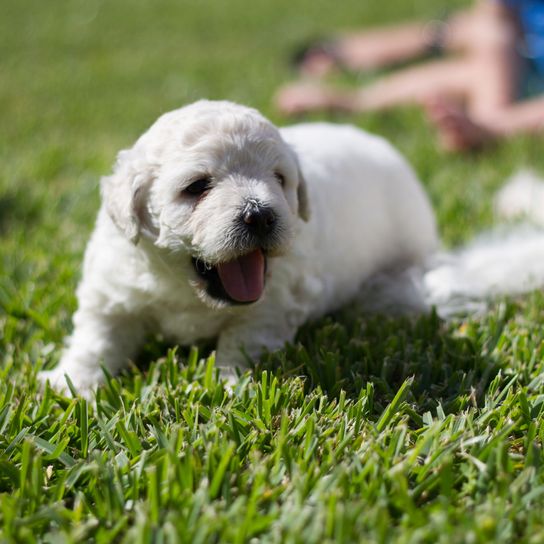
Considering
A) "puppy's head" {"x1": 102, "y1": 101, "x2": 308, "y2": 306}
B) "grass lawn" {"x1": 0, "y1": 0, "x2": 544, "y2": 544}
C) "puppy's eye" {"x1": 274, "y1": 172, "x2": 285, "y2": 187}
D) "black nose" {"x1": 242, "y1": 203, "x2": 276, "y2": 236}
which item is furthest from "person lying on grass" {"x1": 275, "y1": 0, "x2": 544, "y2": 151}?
"black nose" {"x1": 242, "y1": 203, "x2": 276, "y2": 236}

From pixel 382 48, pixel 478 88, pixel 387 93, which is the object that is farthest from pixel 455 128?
pixel 382 48

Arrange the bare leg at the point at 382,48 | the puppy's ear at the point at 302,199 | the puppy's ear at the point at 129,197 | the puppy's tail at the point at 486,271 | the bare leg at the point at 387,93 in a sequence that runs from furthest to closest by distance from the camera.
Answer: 1. the bare leg at the point at 382,48
2. the bare leg at the point at 387,93
3. the puppy's tail at the point at 486,271
4. the puppy's ear at the point at 302,199
5. the puppy's ear at the point at 129,197

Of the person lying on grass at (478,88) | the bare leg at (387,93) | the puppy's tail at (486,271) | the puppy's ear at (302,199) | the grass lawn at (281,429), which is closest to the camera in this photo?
the grass lawn at (281,429)

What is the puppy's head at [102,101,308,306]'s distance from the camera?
2.59 m

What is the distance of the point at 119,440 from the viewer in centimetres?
241

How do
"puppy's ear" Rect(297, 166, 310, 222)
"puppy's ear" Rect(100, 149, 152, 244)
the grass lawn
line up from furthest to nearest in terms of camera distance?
"puppy's ear" Rect(297, 166, 310, 222), "puppy's ear" Rect(100, 149, 152, 244), the grass lawn

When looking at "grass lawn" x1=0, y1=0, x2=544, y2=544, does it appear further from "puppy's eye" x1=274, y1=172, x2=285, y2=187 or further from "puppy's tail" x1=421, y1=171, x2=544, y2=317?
"puppy's eye" x1=274, y1=172, x2=285, y2=187

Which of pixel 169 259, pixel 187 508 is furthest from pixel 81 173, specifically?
pixel 187 508

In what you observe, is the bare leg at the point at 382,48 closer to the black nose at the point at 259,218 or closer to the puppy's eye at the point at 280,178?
the puppy's eye at the point at 280,178

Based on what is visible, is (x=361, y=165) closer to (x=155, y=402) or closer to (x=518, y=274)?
(x=518, y=274)

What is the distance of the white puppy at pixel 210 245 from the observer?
2.62m

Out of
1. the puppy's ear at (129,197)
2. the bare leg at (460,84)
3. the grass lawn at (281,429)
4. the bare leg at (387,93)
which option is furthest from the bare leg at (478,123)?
the puppy's ear at (129,197)

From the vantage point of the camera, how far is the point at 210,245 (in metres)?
2.58

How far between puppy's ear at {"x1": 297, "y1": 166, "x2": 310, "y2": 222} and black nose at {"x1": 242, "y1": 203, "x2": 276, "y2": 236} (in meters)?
0.41
